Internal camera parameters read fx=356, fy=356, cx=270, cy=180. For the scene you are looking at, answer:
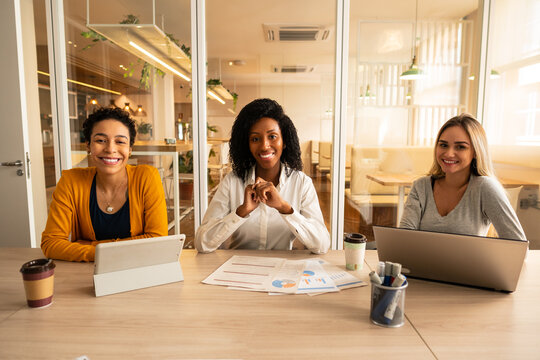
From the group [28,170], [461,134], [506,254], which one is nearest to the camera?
[506,254]

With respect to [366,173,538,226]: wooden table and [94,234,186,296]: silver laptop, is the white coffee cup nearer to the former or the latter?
[94,234,186,296]: silver laptop

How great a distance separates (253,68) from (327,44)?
2.19 ft

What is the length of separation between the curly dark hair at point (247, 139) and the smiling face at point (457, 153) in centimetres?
73

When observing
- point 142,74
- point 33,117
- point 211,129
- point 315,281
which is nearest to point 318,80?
point 211,129

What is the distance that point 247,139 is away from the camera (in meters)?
1.85

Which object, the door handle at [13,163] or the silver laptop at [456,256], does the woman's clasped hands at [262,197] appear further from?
the door handle at [13,163]

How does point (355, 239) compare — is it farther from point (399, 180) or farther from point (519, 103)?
point (519, 103)

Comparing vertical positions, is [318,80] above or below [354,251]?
above

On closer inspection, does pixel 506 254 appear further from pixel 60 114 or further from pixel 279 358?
pixel 60 114

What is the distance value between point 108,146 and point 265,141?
0.71 m

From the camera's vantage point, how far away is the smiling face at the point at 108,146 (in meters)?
1.58

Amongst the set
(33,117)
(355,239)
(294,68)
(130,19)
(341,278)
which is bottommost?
(341,278)

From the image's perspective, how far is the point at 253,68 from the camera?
10.3 ft

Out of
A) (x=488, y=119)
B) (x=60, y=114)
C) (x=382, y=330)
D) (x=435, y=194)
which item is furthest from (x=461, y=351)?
(x=60, y=114)
